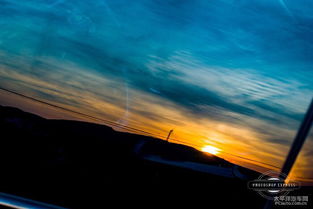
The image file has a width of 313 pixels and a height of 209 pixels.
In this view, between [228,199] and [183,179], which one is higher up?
[228,199]

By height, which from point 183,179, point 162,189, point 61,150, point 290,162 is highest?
point 290,162

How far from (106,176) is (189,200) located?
455 centimetres

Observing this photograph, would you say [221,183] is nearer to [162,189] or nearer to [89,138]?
[162,189]

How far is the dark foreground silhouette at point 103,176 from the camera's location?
22.4 feet

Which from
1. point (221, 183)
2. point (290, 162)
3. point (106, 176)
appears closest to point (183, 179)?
point (221, 183)

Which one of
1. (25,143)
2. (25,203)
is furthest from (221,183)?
(25,143)

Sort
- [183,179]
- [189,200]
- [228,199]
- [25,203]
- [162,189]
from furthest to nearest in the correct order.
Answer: [162,189]
[183,179]
[189,200]
[228,199]
[25,203]

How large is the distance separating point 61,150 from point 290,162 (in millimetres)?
14585

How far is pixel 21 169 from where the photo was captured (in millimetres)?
9219

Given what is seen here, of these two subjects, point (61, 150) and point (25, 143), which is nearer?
point (25, 143)

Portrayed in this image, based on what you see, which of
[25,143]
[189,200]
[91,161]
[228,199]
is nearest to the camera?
[228,199]

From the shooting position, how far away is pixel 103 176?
996 cm

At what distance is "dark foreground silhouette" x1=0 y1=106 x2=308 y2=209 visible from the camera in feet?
22.4

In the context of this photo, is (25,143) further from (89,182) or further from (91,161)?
(89,182)
